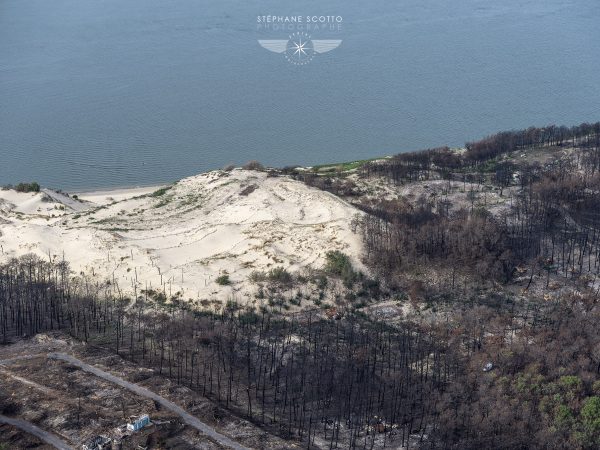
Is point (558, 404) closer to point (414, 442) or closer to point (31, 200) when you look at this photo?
point (414, 442)

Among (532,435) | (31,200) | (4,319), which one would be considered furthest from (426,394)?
(31,200)

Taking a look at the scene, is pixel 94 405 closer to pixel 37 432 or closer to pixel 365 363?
pixel 37 432

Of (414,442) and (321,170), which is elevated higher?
(321,170)

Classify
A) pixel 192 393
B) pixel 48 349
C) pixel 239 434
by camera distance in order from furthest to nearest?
pixel 48 349 → pixel 192 393 → pixel 239 434

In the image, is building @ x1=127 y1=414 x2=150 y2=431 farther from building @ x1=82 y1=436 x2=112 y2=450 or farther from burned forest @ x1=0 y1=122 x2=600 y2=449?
burned forest @ x1=0 y1=122 x2=600 y2=449

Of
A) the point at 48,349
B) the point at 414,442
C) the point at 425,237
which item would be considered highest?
the point at 425,237

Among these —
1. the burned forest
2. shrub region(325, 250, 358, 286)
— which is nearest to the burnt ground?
the burned forest

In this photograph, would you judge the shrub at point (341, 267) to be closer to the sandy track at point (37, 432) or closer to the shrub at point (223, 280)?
the shrub at point (223, 280)
